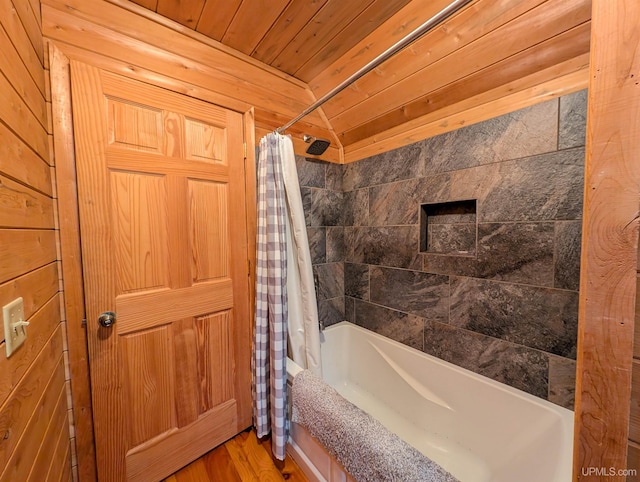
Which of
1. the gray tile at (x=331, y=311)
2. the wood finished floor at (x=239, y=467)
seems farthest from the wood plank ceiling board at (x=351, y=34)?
the wood finished floor at (x=239, y=467)

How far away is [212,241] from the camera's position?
1.33 meters

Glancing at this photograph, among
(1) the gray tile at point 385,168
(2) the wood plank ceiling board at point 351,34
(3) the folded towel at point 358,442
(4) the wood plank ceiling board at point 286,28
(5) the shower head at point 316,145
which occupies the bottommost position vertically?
(3) the folded towel at point 358,442

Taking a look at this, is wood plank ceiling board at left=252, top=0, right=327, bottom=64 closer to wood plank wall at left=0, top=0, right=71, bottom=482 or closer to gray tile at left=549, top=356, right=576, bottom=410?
wood plank wall at left=0, top=0, right=71, bottom=482

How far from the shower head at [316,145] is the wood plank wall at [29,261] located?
4.19 feet

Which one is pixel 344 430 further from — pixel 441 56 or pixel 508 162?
pixel 441 56

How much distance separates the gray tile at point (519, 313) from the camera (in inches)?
42.2

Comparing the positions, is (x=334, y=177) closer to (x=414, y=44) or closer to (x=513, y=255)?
(x=414, y=44)

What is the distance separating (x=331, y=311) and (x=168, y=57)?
1.94m

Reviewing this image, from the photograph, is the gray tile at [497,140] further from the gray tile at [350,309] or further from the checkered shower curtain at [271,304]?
the gray tile at [350,309]

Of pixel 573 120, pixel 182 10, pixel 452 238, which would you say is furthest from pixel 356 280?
pixel 182 10

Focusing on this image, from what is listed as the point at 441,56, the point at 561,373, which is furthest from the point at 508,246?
the point at 441,56

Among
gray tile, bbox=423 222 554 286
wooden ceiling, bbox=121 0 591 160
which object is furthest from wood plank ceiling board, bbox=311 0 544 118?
gray tile, bbox=423 222 554 286

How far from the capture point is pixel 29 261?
0.72 meters

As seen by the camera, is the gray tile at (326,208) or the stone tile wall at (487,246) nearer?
the stone tile wall at (487,246)
